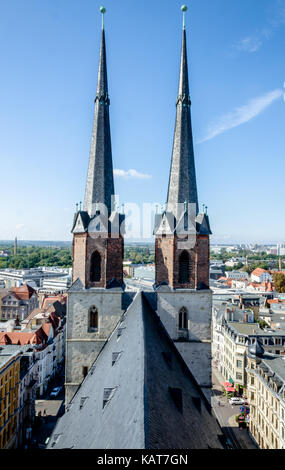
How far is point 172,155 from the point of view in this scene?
28.5m

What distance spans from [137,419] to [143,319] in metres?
9.41

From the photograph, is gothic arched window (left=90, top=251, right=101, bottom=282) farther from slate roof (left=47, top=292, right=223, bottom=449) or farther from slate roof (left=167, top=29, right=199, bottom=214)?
slate roof (left=167, top=29, right=199, bottom=214)

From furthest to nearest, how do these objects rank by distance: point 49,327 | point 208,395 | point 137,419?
1. point 49,327
2. point 208,395
3. point 137,419

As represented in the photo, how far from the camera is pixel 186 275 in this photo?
27438 millimetres

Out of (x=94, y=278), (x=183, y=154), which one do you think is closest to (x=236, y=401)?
(x=94, y=278)

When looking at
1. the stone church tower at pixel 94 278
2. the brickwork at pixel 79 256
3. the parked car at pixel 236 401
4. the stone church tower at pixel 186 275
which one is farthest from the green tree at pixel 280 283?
the brickwork at pixel 79 256

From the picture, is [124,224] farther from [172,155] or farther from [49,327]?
[49,327]

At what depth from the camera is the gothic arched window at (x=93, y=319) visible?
27.0 m

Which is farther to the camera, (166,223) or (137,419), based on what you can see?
(166,223)

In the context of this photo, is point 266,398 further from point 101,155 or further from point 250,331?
point 101,155

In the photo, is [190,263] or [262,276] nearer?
[190,263]

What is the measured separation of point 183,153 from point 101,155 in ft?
21.9

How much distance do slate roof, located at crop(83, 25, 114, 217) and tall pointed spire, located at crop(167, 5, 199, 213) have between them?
5234 mm
